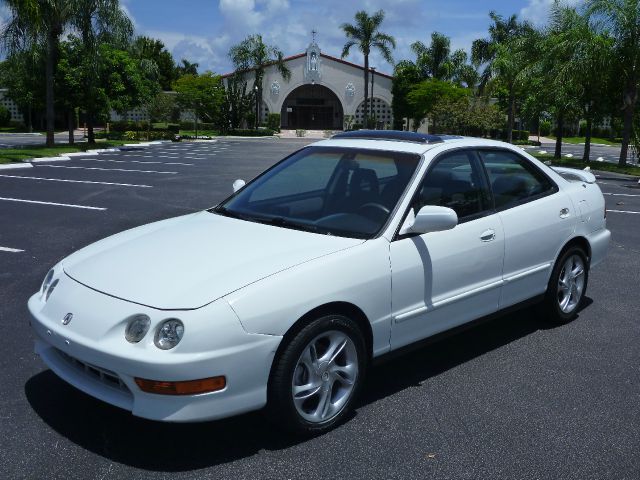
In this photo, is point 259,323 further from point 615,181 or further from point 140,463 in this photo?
point 615,181

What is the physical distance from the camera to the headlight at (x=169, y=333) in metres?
3.22

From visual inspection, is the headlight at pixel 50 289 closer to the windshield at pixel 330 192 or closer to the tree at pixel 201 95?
the windshield at pixel 330 192

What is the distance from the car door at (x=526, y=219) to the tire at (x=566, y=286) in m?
0.13

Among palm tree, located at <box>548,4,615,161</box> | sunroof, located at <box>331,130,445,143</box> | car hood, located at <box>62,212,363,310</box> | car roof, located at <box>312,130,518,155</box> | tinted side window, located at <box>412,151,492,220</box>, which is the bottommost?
Answer: car hood, located at <box>62,212,363,310</box>

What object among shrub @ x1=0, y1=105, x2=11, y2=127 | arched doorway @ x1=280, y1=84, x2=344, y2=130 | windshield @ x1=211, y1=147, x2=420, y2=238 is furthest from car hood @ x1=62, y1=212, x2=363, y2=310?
arched doorway @ x1=280, y1=84, x2=344, y2=130

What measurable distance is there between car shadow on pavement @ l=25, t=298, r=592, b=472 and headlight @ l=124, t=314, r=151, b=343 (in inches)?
25.3

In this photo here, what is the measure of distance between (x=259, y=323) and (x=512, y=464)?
4.86 feet

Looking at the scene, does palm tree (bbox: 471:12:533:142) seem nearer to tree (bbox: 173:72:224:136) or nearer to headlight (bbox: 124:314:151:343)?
tree (bbox: 173:72:224:136)

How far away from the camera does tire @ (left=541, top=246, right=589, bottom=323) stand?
552 centimetres

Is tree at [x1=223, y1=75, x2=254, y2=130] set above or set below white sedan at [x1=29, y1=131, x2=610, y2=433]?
above

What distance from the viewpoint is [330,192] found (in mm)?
4824

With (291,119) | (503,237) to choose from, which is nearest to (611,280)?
(503,237)

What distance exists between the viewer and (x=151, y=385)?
321 centimetres

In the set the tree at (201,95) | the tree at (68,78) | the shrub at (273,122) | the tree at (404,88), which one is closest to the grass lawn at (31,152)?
the tree at (68,78)
